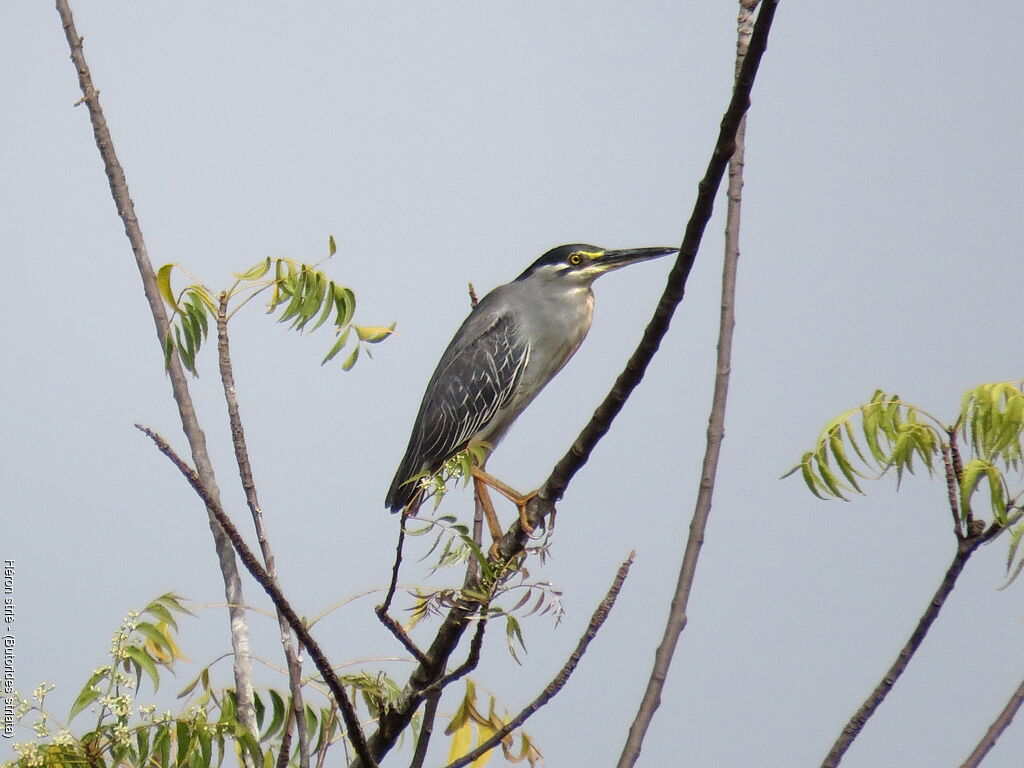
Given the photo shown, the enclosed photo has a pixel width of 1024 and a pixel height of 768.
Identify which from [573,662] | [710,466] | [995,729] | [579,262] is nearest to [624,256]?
[579,262]

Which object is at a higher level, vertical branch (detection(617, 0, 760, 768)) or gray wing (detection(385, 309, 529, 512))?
gray wing (detection(385, 309, 529, 512))

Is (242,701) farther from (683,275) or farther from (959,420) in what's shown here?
(959,420)

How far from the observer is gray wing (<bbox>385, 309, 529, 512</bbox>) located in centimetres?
361

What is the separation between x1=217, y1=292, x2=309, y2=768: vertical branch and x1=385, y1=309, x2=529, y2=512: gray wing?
1.65m

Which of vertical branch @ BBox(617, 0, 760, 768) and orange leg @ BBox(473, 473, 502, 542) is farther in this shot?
orange leg @ BBox(473, 473, 502, 542)

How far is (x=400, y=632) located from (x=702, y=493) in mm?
545

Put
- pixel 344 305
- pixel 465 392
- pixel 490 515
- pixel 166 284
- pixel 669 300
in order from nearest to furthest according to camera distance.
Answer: pixel 669 300, pixel 166 284, pixel 344 305, pixel 490 515, pixel 465 392

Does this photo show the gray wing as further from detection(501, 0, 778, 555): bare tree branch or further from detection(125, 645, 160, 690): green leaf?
detection(125, 645, 160, 690): green leaf

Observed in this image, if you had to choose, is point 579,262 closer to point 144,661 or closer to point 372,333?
point 372,333

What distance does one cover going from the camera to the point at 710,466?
191 cm

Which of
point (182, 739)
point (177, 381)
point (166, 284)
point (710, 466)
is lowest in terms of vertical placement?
point (182, 739)

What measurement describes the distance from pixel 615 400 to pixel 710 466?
10.4 inches

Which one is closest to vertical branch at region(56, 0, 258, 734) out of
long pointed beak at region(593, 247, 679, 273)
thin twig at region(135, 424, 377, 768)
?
thin twig at region(135, 424, 377, 768)

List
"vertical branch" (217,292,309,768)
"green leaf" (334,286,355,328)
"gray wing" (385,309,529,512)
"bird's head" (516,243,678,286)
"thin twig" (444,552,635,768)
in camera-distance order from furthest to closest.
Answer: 1. "gray wing" (385,309,529,512)
2. "bird's head" (516,243,678,286)
3. "green leaf" (334,286,355,328)
4. "vertical branch" (217,292,309,768)
5. "thin twig" (444,552,635,768)
